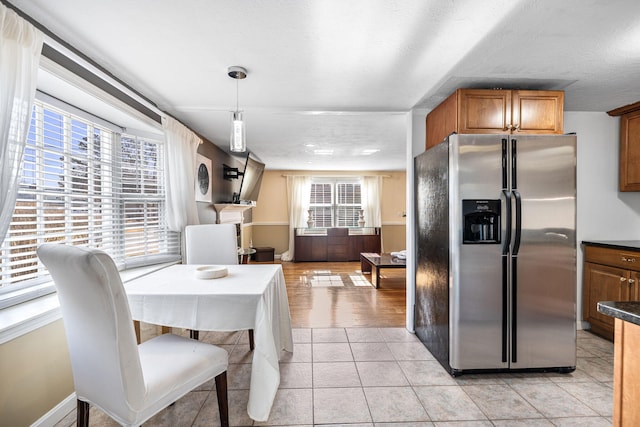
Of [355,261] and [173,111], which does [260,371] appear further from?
[355,261]

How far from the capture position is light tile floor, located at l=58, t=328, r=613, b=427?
5.77 ft

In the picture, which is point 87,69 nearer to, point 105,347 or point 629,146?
point 105,347

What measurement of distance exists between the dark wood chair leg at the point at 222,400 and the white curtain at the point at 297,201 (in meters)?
5.67

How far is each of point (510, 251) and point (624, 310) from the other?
4.15 ft

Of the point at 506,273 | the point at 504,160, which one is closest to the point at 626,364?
the point at 506,273

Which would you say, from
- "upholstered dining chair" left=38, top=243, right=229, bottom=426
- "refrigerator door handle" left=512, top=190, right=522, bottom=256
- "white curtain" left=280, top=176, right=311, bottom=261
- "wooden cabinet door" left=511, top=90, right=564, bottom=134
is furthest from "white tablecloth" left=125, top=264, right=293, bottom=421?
"white curtain" left=280, top=176, right=311, bottom=261

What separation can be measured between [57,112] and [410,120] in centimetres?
280

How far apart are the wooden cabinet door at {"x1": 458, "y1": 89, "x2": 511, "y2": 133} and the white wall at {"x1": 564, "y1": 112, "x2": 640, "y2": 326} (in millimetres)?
1195

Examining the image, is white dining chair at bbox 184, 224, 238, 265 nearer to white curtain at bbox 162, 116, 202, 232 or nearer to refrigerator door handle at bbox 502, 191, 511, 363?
white curtain at bbox 162, 116, 202, 232

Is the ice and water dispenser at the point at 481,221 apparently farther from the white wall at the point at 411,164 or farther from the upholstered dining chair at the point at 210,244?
the upholstered dining chair at the point at 210,244

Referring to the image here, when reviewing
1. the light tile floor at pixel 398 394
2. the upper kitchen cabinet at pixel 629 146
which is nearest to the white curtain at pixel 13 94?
the light tile floor at pixel 398 394

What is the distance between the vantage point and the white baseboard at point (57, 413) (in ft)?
5.29

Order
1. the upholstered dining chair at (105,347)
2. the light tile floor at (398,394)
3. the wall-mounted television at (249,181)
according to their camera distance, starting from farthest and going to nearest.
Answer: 1. the wall-mounted television at (249,181)
2. the light tile floor at (398,394)
3. the upholstered dining chair at (105,347)

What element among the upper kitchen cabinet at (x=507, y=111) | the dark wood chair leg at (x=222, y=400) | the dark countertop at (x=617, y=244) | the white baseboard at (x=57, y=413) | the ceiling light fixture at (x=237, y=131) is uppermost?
the upper kitchen cabinet at (x=507, y=111)
